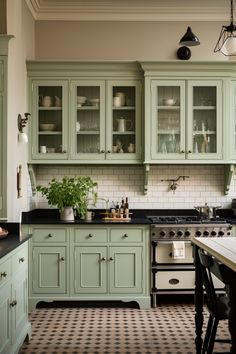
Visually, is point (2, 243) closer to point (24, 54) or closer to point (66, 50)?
point (24, 54)

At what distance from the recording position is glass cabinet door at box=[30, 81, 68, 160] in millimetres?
5992

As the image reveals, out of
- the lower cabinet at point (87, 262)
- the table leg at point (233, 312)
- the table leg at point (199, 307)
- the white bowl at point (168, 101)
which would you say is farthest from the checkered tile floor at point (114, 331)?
the white bowl at point (168, 101)

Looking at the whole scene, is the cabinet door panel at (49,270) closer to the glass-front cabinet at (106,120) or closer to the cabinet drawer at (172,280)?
the cabinet drawer at (172,280)

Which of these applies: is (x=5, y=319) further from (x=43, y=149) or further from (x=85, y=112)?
(x=85, y=112)

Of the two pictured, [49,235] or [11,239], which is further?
[49,235]

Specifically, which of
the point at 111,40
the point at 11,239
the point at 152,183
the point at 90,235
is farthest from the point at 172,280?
the point at 111,40

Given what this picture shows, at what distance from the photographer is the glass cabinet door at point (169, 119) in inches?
235

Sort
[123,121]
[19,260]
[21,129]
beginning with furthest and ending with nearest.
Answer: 1. [123,121]
2. [21,129]
3. [19,260]

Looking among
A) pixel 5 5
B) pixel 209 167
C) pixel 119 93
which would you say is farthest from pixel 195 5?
pixel 5 5

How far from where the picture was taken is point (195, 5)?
20.4ft

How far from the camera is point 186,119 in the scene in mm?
6008

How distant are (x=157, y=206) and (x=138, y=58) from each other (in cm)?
181

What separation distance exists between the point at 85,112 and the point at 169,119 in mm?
982

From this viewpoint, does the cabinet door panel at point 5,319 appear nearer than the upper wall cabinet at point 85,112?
Yes
